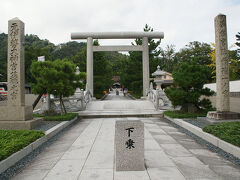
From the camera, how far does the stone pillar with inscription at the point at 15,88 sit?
609 centimetres

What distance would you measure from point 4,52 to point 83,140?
1472 inches

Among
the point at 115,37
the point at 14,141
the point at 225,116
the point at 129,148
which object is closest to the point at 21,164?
the point at 14,141

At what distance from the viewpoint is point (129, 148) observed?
10.6 feet

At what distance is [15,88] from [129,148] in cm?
511

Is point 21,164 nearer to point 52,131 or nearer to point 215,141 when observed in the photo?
point 52,131

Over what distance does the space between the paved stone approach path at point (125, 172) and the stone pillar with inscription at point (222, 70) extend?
2515 millimetres

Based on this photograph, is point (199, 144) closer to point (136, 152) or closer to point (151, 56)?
point (136, 152)

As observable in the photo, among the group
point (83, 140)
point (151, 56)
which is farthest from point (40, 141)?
point (151, 56)

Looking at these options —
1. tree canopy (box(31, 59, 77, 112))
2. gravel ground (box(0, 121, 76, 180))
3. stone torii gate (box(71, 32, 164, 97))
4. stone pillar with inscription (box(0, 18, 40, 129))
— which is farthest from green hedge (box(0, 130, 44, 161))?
stone torii gate (box(71, 32, 164, 97))

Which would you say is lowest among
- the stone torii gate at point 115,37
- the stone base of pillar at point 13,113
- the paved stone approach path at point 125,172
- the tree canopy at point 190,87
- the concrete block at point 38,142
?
the paved stone approach path at point 125,172

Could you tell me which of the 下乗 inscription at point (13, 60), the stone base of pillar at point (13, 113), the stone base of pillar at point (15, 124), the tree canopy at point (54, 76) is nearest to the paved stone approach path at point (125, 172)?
the stone base of pillar at point (15, 124)

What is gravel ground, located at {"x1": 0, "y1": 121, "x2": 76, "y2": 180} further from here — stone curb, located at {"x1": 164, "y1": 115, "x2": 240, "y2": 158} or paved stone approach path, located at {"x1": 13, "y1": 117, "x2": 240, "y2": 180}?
stone curb, located at {"x1": 164, "y1": 115, "x2": 240, "y2": 158}

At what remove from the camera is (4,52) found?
34.8 metres

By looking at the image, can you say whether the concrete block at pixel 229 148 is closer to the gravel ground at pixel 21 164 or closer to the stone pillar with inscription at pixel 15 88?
the gravel ground at pixel 21 164
